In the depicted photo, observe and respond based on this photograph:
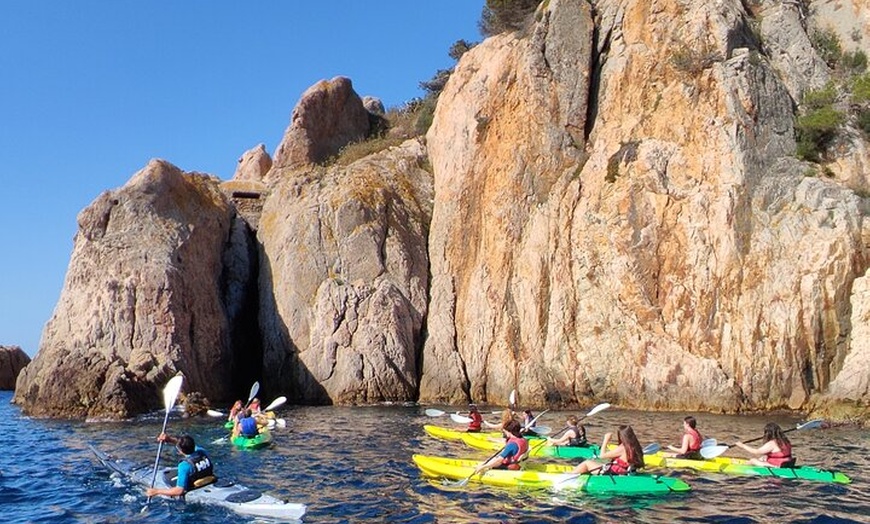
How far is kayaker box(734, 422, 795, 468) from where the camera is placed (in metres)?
15.7

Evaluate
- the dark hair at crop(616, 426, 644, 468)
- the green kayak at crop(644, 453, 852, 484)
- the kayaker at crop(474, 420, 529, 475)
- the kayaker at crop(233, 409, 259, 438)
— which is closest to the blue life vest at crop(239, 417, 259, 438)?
the kayaker at crop(233, 409, 259, 438)

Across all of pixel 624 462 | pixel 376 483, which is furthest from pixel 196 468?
pixel 624 462

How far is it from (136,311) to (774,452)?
80.4 feet

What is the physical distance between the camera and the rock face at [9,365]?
177ft

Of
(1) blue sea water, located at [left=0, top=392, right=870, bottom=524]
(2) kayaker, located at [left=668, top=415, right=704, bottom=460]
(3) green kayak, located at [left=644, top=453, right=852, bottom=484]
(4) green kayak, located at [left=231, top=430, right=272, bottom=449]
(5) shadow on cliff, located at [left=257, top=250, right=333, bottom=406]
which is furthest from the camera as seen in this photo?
(5) shadow on cliff, located at [left=257, top=250, right=333, bottom=406]

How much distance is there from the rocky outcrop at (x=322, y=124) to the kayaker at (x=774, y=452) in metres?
31.3

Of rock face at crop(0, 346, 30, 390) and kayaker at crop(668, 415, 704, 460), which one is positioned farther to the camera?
rock face at crop(0, 346, 30, 390)

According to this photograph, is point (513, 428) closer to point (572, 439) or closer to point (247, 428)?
point (572, 439)

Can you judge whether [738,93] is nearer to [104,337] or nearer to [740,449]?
[740,449]

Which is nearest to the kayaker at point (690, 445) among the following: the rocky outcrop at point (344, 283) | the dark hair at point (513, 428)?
the dark hair at point (513, 428)

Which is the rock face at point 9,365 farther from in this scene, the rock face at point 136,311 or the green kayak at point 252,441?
the green kayak at point 252,441

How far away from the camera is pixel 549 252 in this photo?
31.2 m

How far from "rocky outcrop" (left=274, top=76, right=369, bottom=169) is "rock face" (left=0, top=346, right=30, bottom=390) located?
90.7 feet

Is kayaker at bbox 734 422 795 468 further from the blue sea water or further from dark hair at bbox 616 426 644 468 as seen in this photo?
dark hair at bbox 616 426 644 468
